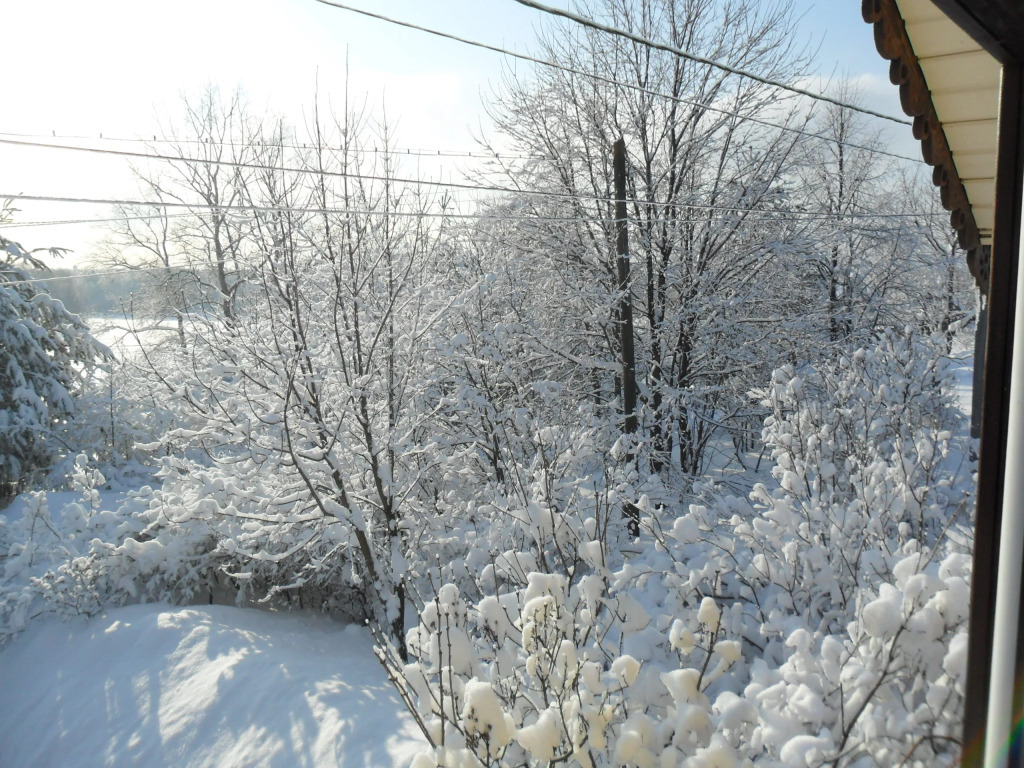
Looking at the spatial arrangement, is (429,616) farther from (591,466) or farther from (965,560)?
(591,466)

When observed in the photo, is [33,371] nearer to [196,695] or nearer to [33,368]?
[33,368]

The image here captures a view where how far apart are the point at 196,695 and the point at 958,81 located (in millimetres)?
6965

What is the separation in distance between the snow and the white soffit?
4306mm

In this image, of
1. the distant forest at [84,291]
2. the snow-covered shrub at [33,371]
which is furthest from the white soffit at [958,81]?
the snow-covered shrub at [33,371]

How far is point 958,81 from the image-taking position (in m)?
1.87

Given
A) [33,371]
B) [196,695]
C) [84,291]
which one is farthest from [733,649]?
[84,291]

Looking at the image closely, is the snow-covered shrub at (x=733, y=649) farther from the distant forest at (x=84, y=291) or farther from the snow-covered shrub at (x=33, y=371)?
the snow-covered shrub at (x=33, y=371)

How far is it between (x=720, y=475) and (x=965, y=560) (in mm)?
10453

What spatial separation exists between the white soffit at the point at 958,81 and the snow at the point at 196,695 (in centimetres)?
431

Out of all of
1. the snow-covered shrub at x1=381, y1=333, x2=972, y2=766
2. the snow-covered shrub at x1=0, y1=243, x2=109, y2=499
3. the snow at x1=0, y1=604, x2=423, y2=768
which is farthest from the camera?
the snow-covered shrub at x1=0, y1=243, x2=109, y2=499

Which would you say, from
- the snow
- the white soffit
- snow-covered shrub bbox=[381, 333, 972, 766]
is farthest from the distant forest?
the white soffit

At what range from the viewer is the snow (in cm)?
487

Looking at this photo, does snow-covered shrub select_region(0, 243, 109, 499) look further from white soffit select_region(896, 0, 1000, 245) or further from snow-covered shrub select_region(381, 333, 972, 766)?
white soffit select_region(896, 0, 1000, 245)

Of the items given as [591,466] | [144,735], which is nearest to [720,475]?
[591,466]
